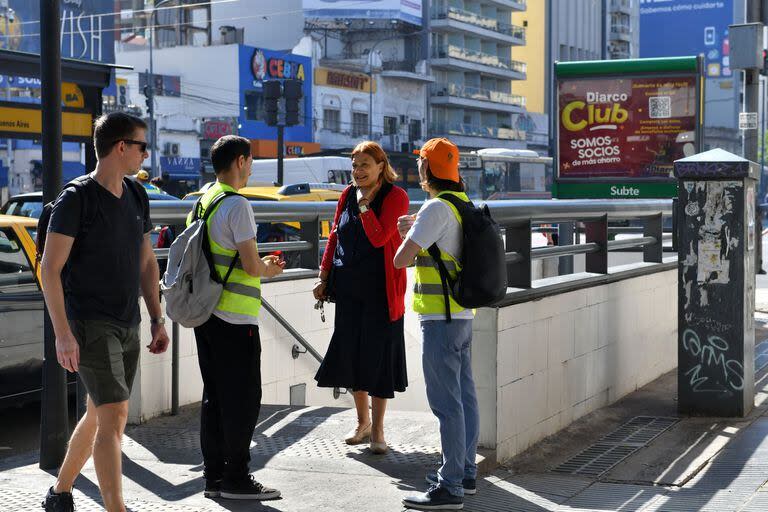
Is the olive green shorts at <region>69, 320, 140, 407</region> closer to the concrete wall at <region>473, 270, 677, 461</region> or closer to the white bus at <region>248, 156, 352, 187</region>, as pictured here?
the concrete wall at <region>473, 270, 677, 461</region>

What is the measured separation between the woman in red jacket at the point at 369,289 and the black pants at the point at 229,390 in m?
0.89

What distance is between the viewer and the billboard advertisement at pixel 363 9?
77.8m

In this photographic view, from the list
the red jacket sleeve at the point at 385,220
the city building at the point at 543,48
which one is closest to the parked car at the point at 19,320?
the red jacket sleeve at the point at 385,220

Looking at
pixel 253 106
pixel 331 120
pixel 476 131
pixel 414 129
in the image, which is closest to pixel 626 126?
pixel 253 106

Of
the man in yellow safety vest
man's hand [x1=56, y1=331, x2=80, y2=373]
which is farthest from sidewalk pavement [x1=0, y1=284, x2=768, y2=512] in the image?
man's hand [x1=56, y1=331, x2=80, y2=373]

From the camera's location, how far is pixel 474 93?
87.4 metres

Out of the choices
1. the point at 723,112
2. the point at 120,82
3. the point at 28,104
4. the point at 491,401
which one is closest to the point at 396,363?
the point at 491,401

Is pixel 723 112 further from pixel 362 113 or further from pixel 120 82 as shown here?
pixel 120 82

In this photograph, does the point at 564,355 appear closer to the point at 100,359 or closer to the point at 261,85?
the point at 100,359

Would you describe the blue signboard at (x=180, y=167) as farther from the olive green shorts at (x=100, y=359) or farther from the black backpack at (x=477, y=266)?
the olive green shorts at (x=100, y=359)

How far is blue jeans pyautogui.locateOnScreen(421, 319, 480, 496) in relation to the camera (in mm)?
5289

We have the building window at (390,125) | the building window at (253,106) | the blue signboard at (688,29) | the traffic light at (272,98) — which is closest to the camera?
the traffic light at (272,98)

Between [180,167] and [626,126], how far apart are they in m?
47.3

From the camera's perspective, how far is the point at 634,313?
8836mm
